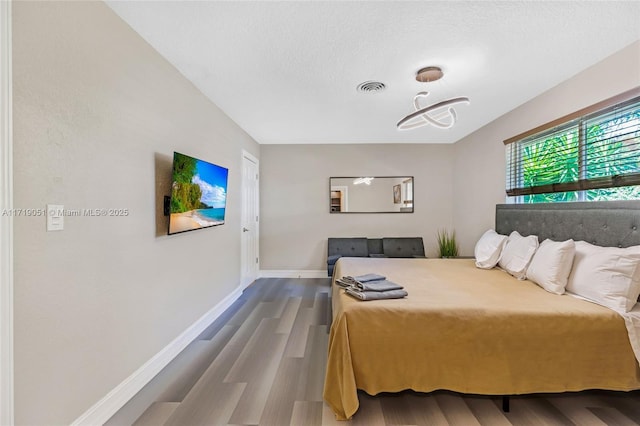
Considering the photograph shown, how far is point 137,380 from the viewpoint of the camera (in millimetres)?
1866

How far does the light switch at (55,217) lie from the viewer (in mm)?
1312

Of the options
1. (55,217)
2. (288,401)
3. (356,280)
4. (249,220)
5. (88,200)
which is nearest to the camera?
(55,217)

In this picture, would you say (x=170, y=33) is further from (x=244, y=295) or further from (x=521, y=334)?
(x=244, y=295)

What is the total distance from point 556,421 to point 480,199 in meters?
2.87

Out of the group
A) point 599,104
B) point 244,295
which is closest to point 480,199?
point 599,104

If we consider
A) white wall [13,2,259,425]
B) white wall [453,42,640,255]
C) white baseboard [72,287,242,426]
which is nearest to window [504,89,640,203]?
white wall [453,42,640,255]

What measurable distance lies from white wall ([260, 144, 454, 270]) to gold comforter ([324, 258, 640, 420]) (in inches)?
128

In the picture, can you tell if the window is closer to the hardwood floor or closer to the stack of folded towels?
the hardwood floor

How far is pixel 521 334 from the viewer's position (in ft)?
5.37

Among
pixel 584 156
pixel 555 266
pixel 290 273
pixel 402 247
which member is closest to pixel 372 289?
pixel 555 266

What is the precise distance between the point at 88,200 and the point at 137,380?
49.7 inches

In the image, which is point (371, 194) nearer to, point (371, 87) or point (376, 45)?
point (371, 87)

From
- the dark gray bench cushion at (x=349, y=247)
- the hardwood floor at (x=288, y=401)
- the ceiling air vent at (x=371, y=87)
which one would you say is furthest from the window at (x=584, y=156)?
the dark gray bench cushion at (x=349, y=247)

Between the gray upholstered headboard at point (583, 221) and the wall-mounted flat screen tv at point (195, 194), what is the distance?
3247 mm
